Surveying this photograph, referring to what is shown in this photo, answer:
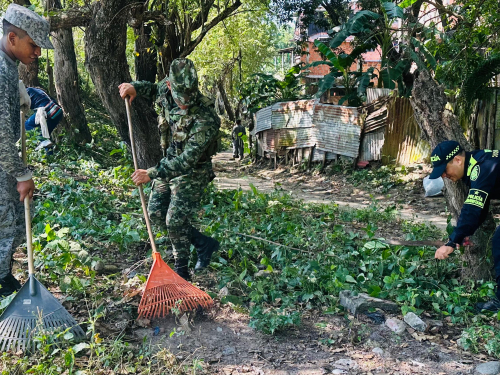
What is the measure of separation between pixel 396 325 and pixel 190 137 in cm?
240

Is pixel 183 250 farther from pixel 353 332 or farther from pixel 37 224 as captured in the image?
pixel 37 224

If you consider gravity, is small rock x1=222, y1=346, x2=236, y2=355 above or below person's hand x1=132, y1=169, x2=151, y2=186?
below

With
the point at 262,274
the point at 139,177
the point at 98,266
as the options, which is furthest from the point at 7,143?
the point at 262,274

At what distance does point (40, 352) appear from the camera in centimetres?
289

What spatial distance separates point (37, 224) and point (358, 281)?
3.62 meters

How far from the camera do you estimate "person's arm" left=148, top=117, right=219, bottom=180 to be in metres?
4.09

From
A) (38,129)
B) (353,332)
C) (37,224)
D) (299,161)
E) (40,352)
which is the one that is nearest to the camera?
(40,352)

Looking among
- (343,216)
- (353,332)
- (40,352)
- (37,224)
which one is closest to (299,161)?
(343,216)

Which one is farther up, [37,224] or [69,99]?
[69,99]

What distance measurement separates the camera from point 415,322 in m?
3.61

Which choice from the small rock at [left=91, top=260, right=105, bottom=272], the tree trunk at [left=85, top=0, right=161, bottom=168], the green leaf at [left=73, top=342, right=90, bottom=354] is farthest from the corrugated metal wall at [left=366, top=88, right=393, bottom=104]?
the green leaf at [left=73, top=342, right=90, bottom=354]

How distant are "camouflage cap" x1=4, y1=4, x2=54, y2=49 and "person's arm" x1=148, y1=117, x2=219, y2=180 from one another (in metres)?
1.38

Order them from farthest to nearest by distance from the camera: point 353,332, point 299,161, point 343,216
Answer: point 299,161, point 343,216, point 353,332

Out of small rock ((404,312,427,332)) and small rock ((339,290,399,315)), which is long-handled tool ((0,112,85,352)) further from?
small rock ((404,312,427,332))
